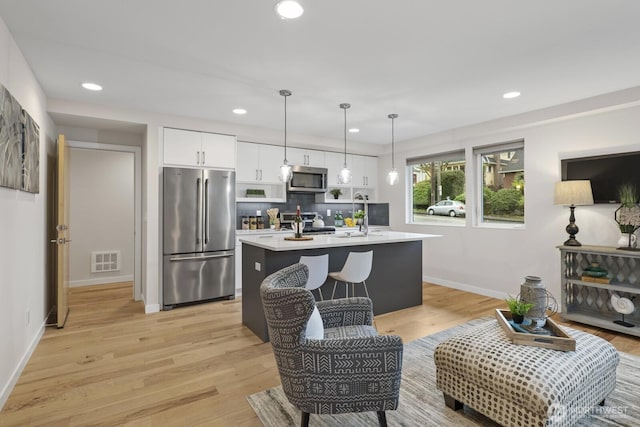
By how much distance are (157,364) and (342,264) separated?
2.04 m

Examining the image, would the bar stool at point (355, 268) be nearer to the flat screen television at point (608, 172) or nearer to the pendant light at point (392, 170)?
the pendant light at point (392, 170)

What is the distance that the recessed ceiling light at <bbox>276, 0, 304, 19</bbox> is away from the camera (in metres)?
2.02

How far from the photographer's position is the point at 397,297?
13.9 ft

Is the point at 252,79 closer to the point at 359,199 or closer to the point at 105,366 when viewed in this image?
the point at 105,366

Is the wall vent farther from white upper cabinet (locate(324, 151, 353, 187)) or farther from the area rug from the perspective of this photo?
the area rug

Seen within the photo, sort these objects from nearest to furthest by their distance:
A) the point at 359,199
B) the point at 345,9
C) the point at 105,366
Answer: the point at 345,9 → the point at 105,366 → the point at 359,199

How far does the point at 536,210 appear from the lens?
432 centimetres

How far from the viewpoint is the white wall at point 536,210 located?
3.69 metres

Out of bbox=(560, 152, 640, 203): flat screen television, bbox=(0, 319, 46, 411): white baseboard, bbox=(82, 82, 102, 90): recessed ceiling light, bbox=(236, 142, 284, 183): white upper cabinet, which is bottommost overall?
bbox=(0, 319, 46, 411): white baseboard

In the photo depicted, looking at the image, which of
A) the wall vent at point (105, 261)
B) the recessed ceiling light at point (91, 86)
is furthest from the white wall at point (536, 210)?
the wall vent at point (105, 261)

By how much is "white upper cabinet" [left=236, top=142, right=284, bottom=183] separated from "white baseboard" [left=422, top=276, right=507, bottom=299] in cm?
314

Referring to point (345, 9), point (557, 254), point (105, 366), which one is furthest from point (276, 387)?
point (557, 254)

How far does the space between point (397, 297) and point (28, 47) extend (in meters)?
4.31

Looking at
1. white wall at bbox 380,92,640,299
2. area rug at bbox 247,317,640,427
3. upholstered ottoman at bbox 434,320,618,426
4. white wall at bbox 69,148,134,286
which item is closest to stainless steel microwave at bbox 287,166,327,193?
white wall at bbox 380,92,640,299
